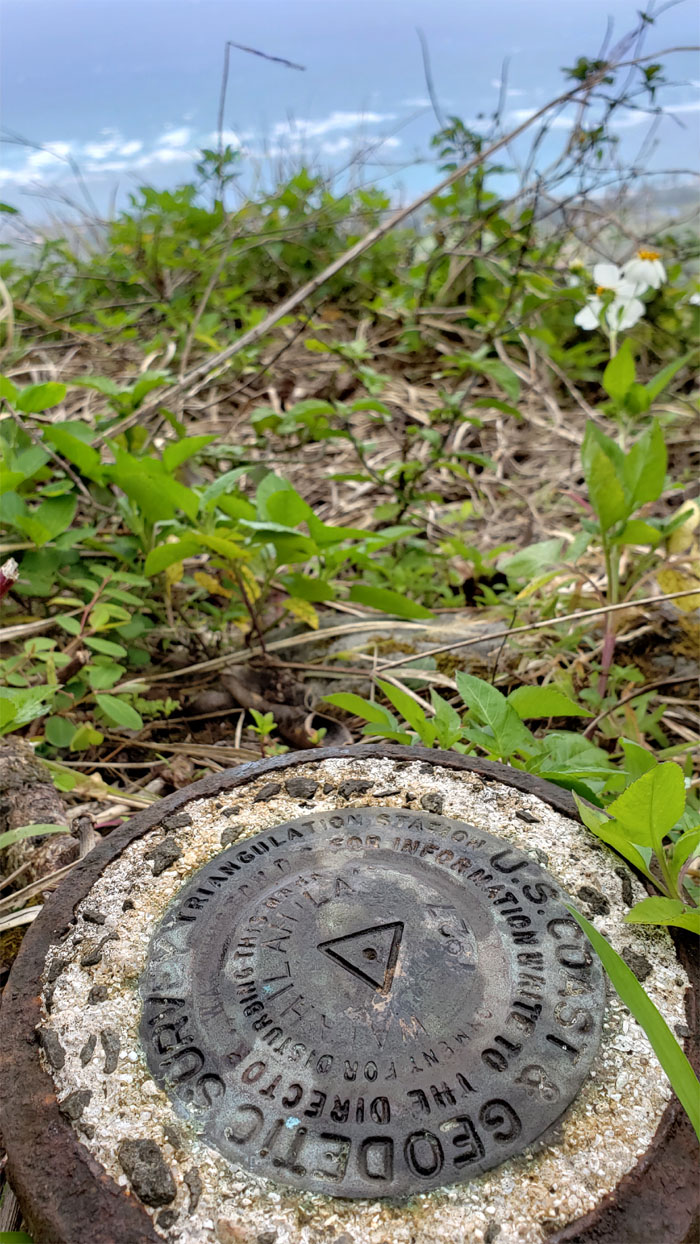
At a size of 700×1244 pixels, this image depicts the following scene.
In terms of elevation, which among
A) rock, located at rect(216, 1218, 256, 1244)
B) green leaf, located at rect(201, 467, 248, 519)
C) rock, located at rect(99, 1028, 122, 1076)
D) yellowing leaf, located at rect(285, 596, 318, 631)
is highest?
green leaf, located at rect(201, 467, 248, 519)

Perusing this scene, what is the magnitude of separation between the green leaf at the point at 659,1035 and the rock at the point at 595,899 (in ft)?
0.98

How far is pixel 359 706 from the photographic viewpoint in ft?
5.04

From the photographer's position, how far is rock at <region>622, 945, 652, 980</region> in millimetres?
1051

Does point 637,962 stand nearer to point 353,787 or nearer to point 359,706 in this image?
point 353,787

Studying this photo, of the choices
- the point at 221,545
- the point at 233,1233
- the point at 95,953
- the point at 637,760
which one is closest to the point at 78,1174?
the point at 233,1233

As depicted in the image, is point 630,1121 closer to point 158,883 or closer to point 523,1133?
point 523,1133

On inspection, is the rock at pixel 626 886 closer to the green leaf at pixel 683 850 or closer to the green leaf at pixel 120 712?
the green leaf at pixel 683 850

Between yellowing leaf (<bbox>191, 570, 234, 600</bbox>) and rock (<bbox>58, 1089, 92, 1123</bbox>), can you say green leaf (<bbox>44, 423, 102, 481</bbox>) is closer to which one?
yellowing leaf (<bbox>191, 570, 234, 600</bbox>)

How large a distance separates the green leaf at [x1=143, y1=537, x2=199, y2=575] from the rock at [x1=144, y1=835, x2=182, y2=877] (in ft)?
2.62

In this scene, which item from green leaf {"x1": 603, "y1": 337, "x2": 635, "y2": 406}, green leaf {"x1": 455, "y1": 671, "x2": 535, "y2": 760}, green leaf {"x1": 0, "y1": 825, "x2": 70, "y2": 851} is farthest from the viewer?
green leaf {"x1": 603, "y1": 337, "x2": 635, "y2": 406}

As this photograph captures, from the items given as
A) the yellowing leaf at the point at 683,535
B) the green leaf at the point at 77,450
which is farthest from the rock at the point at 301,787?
the yellowing leaf at the point at 683,535

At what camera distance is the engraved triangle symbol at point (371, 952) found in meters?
1.03

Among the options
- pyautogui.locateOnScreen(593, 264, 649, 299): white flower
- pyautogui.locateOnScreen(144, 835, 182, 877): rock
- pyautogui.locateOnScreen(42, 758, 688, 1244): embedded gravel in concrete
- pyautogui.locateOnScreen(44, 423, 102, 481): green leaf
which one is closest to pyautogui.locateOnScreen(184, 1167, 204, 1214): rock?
pyautogui.locateOnScreen(42, 758, 688, 1244): embedded gravel in concrete

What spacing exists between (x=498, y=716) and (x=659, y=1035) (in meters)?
0.72
